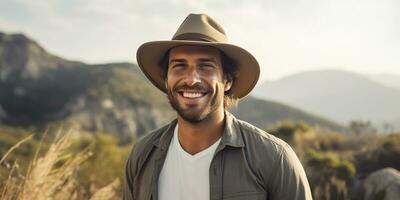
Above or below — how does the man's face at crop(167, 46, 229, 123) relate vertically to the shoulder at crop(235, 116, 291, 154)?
above

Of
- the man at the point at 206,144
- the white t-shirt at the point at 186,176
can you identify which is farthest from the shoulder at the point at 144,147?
the white t-shirt at the point at 186,176

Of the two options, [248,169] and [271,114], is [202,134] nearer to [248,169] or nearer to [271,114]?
[248,169]

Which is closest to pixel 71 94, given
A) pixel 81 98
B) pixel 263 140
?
pixel 81 98

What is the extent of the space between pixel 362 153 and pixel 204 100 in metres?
8.17

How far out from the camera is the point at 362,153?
983cm

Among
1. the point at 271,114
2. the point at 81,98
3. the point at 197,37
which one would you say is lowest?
the point at 271,114

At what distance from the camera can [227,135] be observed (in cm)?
238

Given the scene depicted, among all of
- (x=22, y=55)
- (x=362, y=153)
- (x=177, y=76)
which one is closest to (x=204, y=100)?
(x=177, y=76)

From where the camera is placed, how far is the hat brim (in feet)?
8.48

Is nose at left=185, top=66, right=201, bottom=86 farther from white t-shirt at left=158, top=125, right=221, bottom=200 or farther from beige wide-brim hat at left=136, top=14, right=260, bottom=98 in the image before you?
white t-shirt at left=158, top=125, right=221, bottom=200

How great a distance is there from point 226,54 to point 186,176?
2.44ft

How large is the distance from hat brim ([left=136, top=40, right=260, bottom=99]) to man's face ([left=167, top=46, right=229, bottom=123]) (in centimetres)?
6

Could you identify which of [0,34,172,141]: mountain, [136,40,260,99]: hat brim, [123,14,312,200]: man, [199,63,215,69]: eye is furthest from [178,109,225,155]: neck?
[0,34,172,141]: mountain

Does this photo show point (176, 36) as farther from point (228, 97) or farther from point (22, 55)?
point (22, 55)
